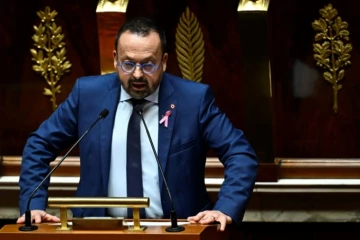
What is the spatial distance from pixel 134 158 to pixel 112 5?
122 cm

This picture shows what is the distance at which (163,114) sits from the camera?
12.6 ft

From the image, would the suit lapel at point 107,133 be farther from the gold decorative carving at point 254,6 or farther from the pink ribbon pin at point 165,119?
the gold decorative carving at point 254,6

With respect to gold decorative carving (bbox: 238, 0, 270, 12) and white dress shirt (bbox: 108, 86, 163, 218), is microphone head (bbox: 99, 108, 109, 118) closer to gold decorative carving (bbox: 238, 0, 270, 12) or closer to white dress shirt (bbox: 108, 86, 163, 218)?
white dress shirt (bbox: 108, 86, 163, 218)

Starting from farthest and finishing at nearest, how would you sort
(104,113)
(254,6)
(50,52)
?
(50,52), (254,6), (104,113)

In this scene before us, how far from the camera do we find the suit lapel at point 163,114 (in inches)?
150

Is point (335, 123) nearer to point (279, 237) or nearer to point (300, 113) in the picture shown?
point (300, 113)

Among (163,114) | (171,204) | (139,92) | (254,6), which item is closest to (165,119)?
(163,114)

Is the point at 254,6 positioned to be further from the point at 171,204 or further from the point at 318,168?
the point at 171,204

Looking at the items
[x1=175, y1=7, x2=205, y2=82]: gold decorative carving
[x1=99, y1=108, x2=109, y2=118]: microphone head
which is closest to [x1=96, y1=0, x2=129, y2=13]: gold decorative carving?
[x1=175, y1=7, x2=205, y2=82]: gold decorative carving

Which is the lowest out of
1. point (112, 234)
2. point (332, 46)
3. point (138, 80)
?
point (112, 234)

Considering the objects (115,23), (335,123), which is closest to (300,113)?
(335,123)

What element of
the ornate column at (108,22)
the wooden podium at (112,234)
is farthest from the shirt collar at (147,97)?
the ornate column at (108,22)

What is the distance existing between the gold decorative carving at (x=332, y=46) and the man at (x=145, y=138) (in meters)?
1.05

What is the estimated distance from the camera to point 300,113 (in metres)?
4.98
